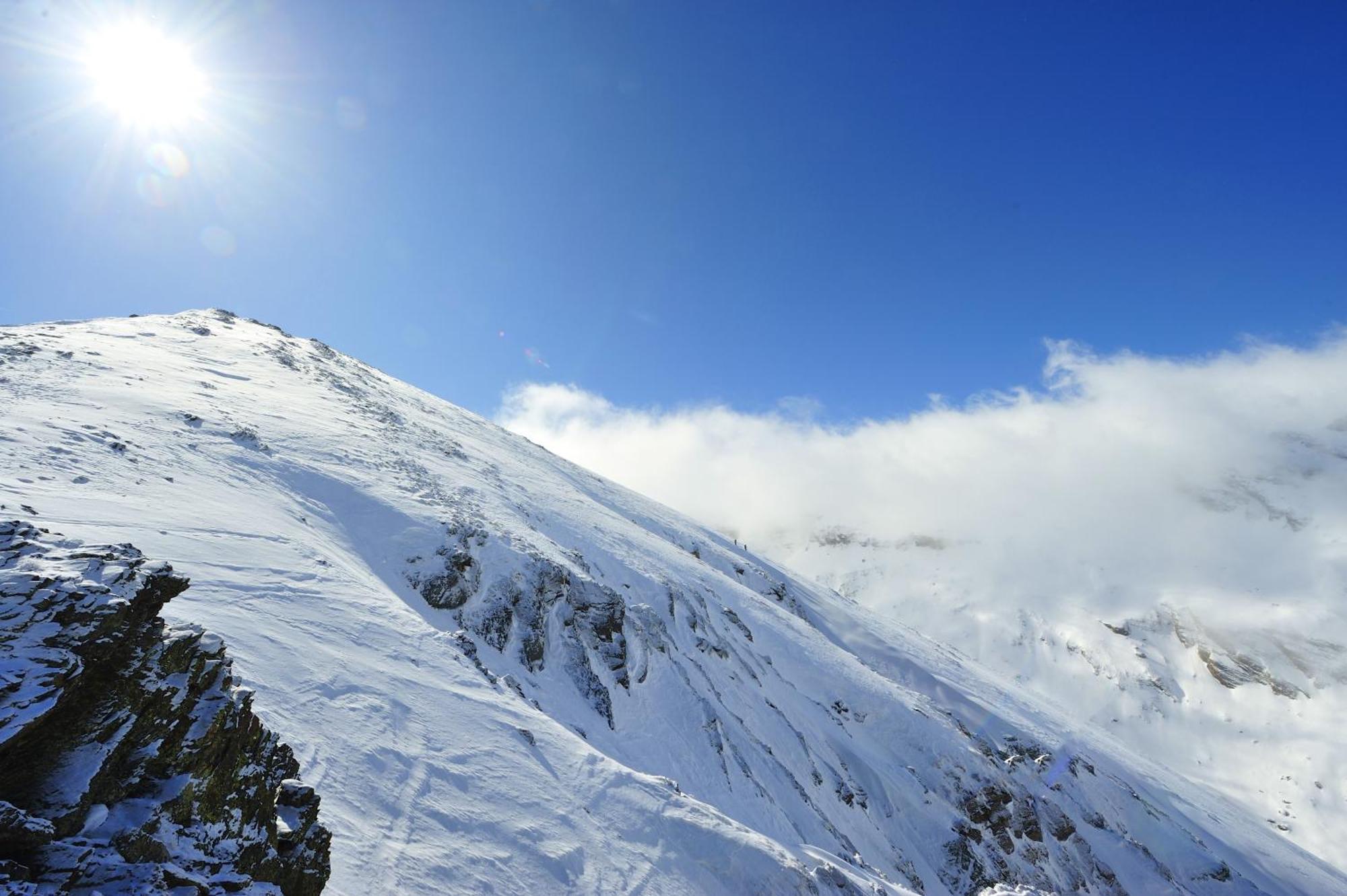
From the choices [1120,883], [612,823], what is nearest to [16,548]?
[612,823]

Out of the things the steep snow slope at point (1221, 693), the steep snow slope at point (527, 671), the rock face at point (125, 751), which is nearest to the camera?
the rock face at point (125, 751)

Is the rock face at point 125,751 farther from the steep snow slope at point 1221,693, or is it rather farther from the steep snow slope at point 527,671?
the steep snow slope at point 1221,693

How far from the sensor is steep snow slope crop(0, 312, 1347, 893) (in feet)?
46.1

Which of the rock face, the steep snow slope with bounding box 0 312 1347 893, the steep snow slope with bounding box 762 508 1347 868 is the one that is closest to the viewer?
the rock face

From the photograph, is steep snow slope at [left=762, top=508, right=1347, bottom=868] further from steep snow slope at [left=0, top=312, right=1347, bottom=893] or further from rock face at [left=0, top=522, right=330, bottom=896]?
rock face at [left=0, top=522, right=330, bottom=896]

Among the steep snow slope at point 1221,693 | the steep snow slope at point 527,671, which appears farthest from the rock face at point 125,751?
the steep snow slope at point 1221,693

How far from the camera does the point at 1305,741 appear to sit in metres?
150

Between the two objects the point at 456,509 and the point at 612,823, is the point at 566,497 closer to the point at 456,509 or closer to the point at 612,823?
the point at 456,509

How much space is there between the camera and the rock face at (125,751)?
19.3 ft

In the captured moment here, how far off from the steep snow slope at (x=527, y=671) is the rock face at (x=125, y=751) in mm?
3029

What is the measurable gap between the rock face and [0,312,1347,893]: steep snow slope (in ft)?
9.94

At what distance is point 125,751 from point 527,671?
784 inches

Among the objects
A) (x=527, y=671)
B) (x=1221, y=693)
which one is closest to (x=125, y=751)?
(x=527, y=671)

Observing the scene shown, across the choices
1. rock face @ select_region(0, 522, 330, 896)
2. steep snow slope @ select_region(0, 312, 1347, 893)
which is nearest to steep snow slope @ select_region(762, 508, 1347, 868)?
steep snow slope @ select_region(0, 312, 1347, 893)
